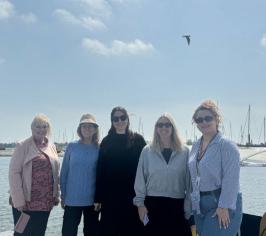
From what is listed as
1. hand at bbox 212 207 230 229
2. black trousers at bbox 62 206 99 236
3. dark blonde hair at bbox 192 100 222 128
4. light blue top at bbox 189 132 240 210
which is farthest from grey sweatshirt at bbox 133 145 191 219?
black trousers at bbox 62 206 99 236

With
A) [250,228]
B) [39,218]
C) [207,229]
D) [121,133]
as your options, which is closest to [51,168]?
[39,218]

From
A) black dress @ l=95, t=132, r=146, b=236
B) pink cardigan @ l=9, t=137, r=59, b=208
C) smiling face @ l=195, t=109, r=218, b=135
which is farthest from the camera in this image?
black dress @ l=95, t=132, r=146, b=236

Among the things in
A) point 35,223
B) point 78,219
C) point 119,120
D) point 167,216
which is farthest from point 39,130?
point 167,216

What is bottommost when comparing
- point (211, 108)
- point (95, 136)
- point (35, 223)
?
point (35, 223)

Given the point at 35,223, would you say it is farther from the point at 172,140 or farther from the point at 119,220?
the point at 172,140

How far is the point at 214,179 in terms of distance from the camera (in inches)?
157

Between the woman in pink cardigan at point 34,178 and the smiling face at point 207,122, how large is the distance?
1.98 m

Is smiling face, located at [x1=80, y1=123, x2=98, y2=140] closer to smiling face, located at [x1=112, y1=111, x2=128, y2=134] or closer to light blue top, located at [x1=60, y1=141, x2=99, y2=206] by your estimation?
light blue top, located at [x1=60, y1=141, x2=99, y2=206]

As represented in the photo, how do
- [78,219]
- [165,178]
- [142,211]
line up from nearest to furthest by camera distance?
[165,178] < [142,211] < [78,219]

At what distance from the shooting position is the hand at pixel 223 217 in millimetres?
3881

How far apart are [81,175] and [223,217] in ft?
6.81

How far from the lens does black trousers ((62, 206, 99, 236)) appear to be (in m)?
5.43

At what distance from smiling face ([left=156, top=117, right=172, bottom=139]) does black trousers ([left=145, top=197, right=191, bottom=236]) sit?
2.24 ft

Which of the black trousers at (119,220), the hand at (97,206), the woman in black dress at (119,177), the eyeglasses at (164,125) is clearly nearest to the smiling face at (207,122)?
the eyeglasses at (164,125)
